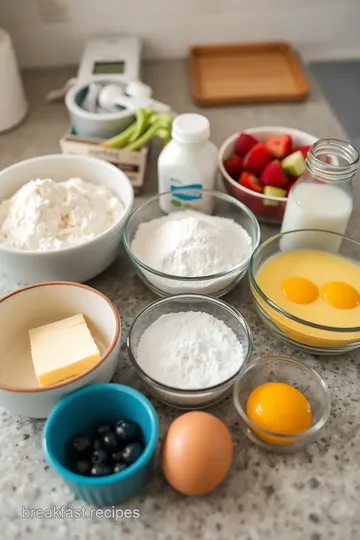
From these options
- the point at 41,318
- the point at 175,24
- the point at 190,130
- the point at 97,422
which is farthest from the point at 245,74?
the point at 97,422

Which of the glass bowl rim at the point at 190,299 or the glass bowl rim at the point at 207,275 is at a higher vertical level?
the glass bowl rim at the point at 207,275

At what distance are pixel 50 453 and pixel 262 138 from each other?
2.66 ft

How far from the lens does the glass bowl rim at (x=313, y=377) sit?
0.69 m

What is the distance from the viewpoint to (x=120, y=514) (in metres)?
0.67

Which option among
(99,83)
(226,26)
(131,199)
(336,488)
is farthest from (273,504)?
(226,26)

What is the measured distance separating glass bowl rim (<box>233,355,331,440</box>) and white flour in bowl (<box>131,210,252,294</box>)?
0.16 m

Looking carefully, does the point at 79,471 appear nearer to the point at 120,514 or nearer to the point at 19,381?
the point at 120,514

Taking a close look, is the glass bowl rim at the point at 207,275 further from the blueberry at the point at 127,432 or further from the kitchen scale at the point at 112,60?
the kitchen scale at the point at 112,60

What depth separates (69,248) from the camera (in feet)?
2.81

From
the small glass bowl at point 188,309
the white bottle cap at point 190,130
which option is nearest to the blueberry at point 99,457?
the small glass bowl at point 188,309

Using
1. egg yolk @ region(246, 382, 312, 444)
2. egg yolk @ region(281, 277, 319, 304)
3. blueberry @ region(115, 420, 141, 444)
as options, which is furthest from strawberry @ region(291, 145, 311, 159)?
blueberry @ region(115, 420, 141, 444)

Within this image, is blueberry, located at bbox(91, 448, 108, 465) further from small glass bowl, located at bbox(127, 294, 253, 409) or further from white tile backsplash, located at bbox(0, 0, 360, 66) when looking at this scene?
white tile backsplash, located at bbox(0, 0, 360, 66)

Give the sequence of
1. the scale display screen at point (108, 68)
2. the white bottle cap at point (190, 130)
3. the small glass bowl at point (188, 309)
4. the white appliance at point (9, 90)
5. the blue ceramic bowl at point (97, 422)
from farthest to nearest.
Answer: the scale display screen at point (108, 68) → the white appliance at point (9, 90) → the white bottle cap at point (190, 130) → the small glass bowl at point (188, 309) → the blue ceramic bowl at point (97, 422)

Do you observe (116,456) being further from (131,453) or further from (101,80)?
(101,80)
